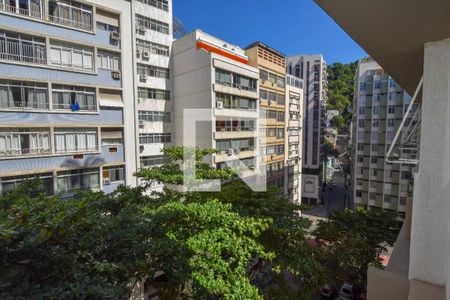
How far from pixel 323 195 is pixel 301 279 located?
34.5m

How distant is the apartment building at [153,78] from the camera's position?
17.0 m

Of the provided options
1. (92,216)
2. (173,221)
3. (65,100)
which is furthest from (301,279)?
(65,100)

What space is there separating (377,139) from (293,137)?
8.76 metres

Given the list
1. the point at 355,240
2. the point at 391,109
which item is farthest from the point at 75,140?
the point at 391,109

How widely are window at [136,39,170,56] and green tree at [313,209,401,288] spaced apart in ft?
50.8

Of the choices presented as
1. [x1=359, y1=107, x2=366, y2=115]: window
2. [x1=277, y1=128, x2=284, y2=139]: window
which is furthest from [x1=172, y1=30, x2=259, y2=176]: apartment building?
[x1=359, y1=107, x2=366, y2=115]: window

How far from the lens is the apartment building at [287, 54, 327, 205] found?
3566 centimetres

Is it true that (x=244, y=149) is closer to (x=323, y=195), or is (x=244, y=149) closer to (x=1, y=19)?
(x=1, y=19)

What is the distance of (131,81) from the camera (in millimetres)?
14469

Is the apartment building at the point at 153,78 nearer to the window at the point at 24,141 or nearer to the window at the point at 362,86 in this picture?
the window at the point at 24,141

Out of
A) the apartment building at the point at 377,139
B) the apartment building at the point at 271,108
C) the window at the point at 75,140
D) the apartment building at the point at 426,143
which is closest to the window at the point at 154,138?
the window at the point at 75,140

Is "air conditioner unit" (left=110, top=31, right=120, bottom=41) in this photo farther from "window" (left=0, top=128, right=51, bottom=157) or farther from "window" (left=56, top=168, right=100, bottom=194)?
"window" (left=56, top=168, right=100, bottom=194)

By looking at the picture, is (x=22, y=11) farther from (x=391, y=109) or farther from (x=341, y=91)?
(x=341, y=91)

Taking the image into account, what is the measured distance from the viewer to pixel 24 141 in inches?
440
